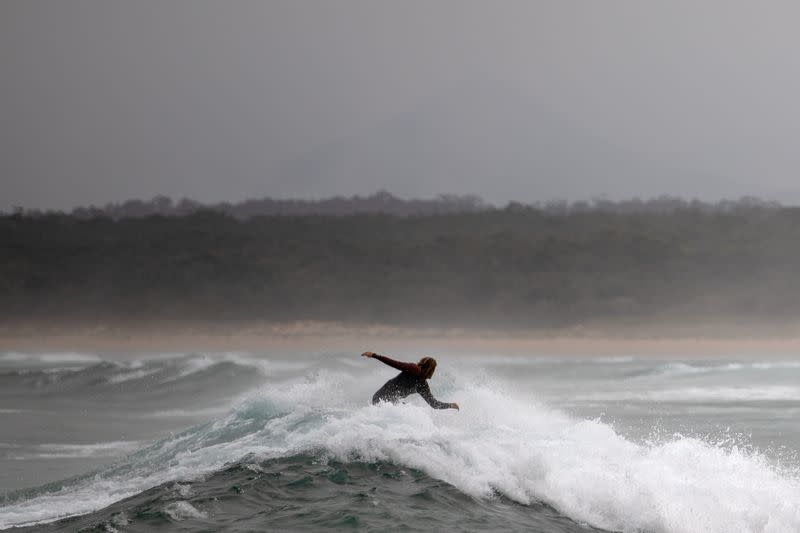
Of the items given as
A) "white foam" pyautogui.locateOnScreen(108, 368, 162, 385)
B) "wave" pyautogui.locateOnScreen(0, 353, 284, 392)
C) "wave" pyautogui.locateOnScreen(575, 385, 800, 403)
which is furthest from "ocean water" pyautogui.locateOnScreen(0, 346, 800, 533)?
"white foam" pyautogui.locateOnScreen(108, 368, 162, 385)

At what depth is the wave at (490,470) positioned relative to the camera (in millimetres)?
13328

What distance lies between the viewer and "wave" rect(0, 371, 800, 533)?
13328 millimetres

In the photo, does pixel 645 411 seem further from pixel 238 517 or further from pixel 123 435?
Answer: pixel 238 517

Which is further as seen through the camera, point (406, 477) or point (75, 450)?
point (75, 450)

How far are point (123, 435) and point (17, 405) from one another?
1382 cm

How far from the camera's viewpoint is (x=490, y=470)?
14.0 m

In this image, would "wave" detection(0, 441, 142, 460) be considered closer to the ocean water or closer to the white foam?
the ocean water

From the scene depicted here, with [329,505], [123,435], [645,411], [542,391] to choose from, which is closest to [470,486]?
[329,505]

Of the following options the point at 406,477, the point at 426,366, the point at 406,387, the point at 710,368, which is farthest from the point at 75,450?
the point at 710,368

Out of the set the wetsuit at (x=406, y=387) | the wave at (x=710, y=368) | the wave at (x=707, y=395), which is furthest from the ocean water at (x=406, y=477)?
the wave at (x=710, y=368)

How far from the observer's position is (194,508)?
41.4 ft

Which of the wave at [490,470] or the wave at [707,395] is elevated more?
the wave at [490,470]

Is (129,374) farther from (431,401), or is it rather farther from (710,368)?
(431,401)

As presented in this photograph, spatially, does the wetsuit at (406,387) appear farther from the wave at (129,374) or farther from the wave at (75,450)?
the wave at (129,374)
